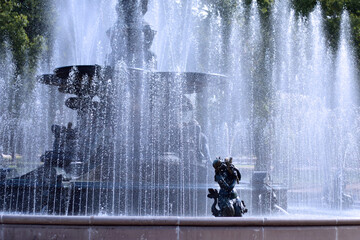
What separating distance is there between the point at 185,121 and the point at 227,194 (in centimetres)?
895

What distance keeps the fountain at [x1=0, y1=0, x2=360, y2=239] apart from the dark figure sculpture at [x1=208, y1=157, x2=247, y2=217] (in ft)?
0.69

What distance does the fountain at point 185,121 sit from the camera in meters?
9.46

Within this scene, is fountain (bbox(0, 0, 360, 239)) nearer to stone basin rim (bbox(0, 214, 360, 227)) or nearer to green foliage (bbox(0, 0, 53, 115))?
stone basin rim (bbox(0, 214, 360, 227))

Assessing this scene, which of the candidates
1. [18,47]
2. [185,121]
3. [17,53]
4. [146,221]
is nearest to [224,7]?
[18,47]

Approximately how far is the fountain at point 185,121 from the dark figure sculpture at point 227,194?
8.2 inches

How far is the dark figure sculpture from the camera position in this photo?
714 cm

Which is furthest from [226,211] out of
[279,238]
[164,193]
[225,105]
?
[225,105]

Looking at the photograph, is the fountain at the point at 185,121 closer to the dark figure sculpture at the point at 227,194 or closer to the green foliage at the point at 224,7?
the dark figure sculpture at the point at 227,194

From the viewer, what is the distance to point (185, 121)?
16109 mm

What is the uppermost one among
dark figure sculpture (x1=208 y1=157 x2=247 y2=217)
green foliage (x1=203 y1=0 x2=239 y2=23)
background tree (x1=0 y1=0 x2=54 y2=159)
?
green foliage (x1=203 y1=0 x2=239 y2=23)

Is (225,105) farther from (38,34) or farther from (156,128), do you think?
(156,128)

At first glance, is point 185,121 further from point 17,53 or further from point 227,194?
point 17,53

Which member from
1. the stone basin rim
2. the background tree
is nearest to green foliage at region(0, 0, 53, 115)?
the background tree

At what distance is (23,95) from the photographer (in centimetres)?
2516
